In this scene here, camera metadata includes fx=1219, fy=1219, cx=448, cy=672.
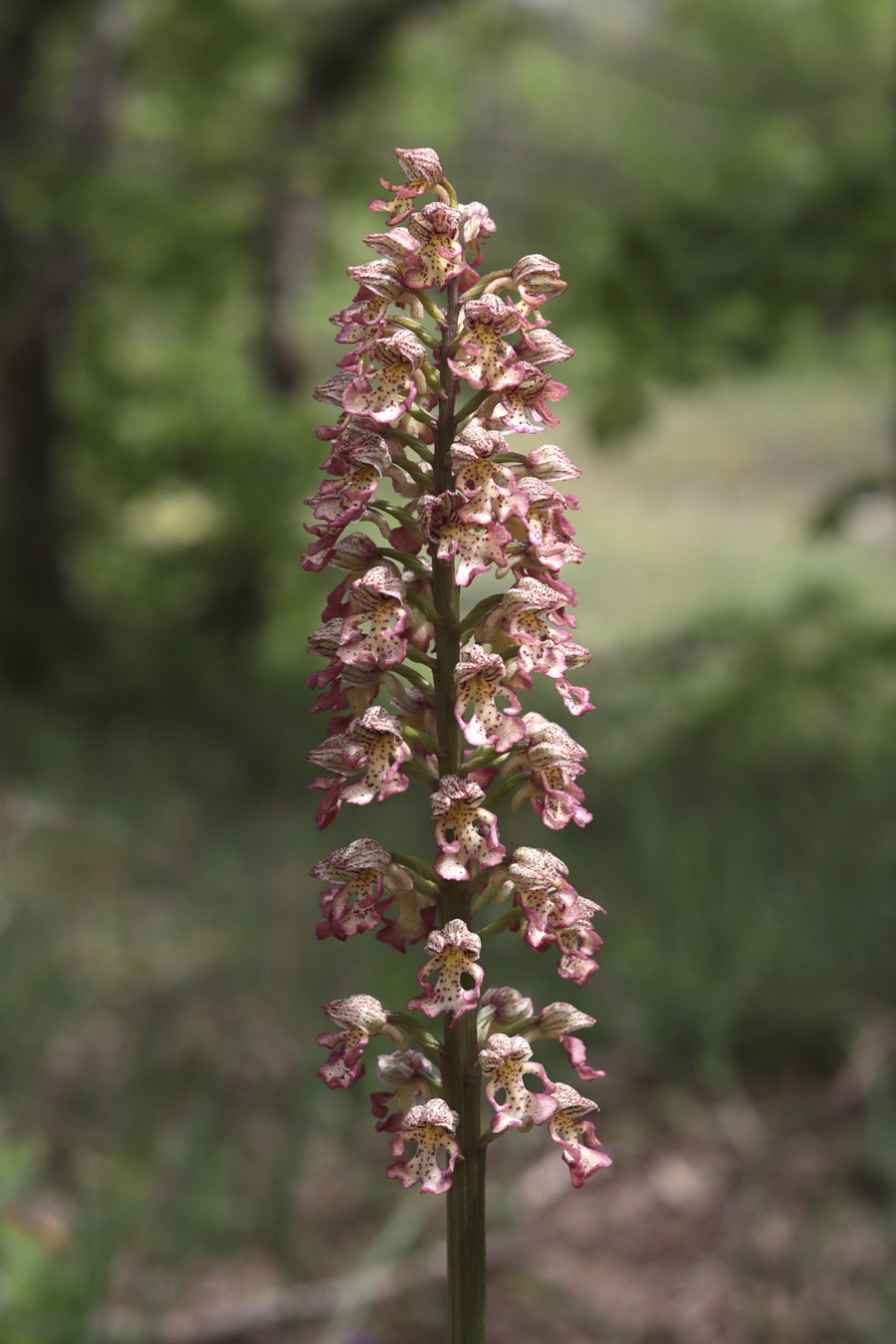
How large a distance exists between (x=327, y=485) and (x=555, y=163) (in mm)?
14556

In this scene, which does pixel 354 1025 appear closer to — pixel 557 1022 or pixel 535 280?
pixel 557 1022

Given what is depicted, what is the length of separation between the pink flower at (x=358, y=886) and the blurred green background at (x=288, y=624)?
1300 millimetres

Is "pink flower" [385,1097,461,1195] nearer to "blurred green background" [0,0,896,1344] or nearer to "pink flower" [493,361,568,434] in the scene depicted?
"pink flower" [493,361,568,434]

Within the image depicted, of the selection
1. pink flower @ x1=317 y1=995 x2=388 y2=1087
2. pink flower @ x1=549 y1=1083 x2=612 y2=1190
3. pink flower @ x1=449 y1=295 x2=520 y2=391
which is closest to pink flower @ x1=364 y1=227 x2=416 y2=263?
Result: pink flower @ x1=449 y1=295 x2=520 y2=391

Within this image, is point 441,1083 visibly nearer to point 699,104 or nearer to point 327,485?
point 327,485

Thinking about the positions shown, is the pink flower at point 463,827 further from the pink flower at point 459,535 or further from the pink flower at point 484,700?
the pink flower at point 459,535

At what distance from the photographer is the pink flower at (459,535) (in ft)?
4.14

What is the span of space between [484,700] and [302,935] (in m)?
4.75

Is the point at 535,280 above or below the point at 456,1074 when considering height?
above

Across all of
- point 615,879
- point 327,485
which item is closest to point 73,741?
point 615,879

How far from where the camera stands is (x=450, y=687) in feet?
4.32

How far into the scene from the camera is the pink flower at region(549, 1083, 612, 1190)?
127 centimetres

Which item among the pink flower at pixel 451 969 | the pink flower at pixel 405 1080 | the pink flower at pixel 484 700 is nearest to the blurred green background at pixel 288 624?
the pink flower at pixel 405 1080

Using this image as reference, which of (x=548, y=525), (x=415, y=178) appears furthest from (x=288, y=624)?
(x=548, y=525)
